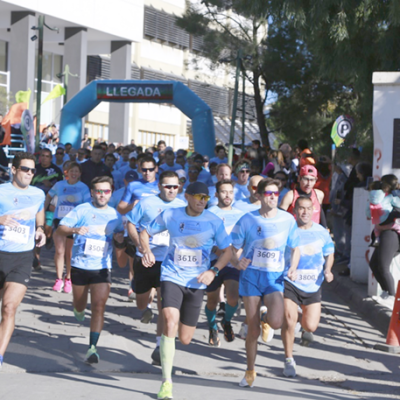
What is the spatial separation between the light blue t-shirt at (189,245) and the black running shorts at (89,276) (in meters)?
1.08

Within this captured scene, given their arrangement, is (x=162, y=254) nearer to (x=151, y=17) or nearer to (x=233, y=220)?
(x=233, y=220)

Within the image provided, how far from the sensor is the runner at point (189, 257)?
655cm

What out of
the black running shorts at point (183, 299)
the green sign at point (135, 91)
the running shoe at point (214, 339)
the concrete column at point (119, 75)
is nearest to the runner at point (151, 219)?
the running shoe at point (214, 339)

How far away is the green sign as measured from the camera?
2344cm

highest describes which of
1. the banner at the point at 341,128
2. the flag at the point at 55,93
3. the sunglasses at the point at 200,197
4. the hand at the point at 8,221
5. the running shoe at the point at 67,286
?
the flag at the point at 55,93

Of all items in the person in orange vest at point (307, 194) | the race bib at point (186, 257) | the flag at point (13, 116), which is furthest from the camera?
the flag at point (13, 116)

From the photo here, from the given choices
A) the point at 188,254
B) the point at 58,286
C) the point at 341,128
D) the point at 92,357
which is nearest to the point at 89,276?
the point at 92,357

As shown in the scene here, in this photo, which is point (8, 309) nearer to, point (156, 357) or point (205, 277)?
point (156, 357)

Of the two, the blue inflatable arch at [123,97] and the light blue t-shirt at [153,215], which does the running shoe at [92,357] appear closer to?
the light blue t-shirt at [153,215]

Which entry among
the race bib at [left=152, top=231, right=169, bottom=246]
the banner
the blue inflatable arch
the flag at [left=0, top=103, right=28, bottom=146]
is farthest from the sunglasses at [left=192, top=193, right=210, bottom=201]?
the flag at [left=0, top=103, right=28, bottom=146]

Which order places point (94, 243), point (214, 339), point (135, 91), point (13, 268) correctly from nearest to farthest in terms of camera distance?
point (13, 268) < point (94, 243) < point (214, 339) < point (135, 91)

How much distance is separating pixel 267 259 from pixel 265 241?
16 cm

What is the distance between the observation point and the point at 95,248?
7.65 metres

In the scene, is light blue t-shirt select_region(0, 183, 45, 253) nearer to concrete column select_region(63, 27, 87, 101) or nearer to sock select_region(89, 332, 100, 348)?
sock select_region(89, 332, 100, 348)
